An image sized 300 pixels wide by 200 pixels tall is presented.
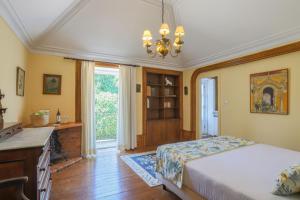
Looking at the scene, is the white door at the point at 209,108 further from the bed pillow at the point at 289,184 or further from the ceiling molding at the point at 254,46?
the bed pillow at the point at 289,184

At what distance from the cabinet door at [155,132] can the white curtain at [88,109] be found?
1651 mm

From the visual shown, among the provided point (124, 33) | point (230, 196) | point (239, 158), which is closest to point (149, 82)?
point (124, 33)

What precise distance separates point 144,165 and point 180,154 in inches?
59.4

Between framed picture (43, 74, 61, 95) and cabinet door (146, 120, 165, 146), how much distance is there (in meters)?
2.59

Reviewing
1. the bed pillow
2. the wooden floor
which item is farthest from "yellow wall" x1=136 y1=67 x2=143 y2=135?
the bed pillow

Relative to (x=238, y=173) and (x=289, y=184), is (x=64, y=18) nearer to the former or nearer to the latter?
(x=238, y=173)

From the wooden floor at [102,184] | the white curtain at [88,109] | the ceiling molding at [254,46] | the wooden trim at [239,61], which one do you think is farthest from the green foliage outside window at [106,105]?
the ceiling molding at [254,46]

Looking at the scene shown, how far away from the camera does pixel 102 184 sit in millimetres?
2711

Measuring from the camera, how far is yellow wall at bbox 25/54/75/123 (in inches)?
144

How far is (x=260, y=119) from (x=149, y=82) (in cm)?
311

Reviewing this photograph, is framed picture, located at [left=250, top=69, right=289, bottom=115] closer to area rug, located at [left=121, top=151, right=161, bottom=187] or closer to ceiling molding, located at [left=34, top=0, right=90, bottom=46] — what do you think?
area rug, located at [left=121, top=151, right=161, bottom=187]

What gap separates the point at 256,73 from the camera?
142 inches

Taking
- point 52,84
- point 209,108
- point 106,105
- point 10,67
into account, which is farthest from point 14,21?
point 209,108

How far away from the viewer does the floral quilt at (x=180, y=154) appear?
2.10m
